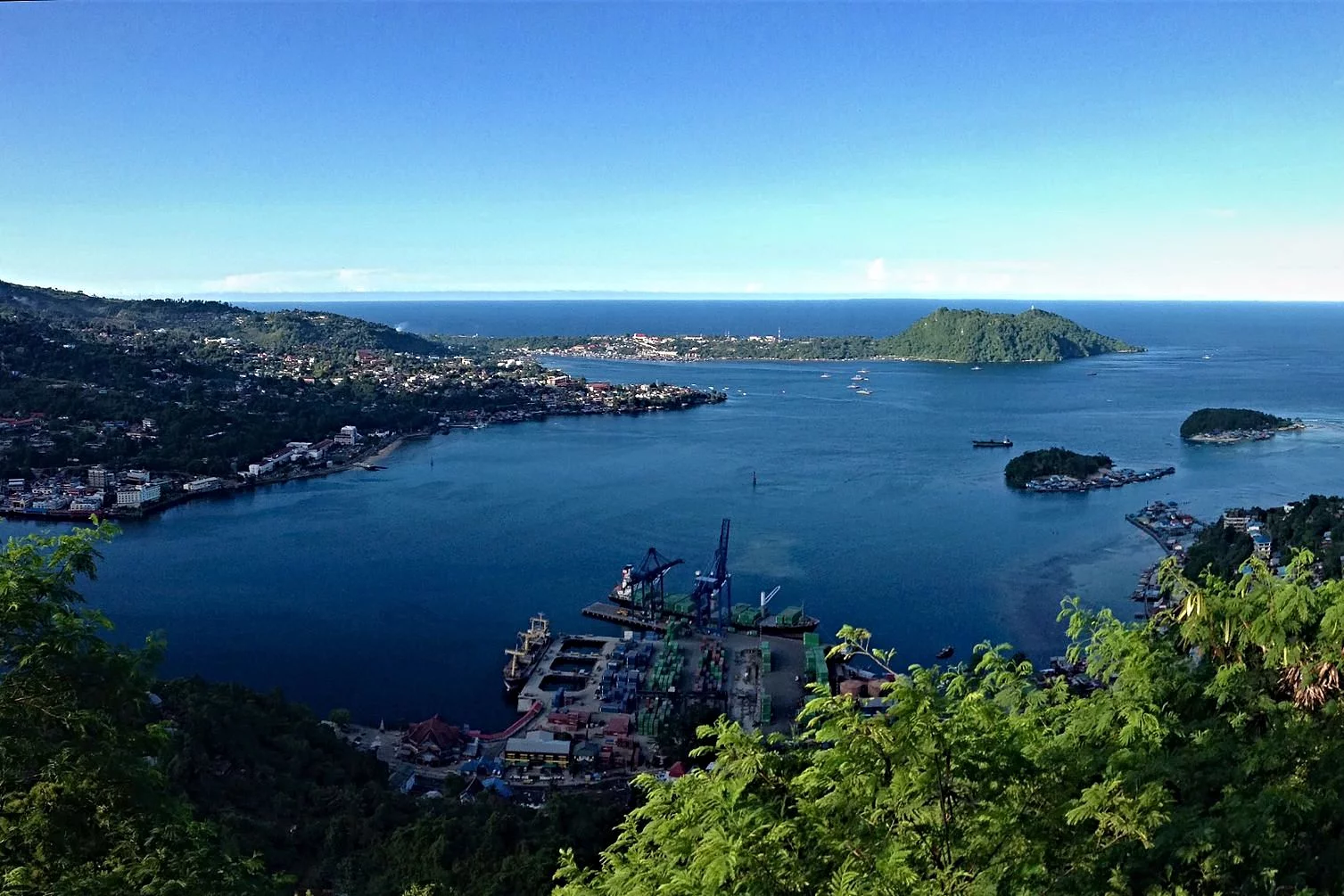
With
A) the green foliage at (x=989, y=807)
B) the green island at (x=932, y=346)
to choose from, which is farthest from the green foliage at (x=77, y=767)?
the green island at (x=932, y=346)

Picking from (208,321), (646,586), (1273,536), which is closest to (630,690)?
(646,586)

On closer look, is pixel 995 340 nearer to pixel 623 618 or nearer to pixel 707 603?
pixel 707 603

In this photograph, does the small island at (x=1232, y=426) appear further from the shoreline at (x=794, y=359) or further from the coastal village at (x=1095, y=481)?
the shoreline at (x=794, y=359)


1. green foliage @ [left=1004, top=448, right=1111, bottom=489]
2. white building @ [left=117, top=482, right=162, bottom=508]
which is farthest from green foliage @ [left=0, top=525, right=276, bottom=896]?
green foliage @ [left=1004, top=448, right=1111, bottom=489]

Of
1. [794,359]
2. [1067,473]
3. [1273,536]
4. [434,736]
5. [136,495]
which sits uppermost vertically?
[794,359]

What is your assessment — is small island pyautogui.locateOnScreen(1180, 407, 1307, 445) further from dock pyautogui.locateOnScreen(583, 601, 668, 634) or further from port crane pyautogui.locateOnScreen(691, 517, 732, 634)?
dock pyautogui.locateOnScreen(583, 601, 668, 634)

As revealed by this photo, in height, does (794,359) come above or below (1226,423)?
above
